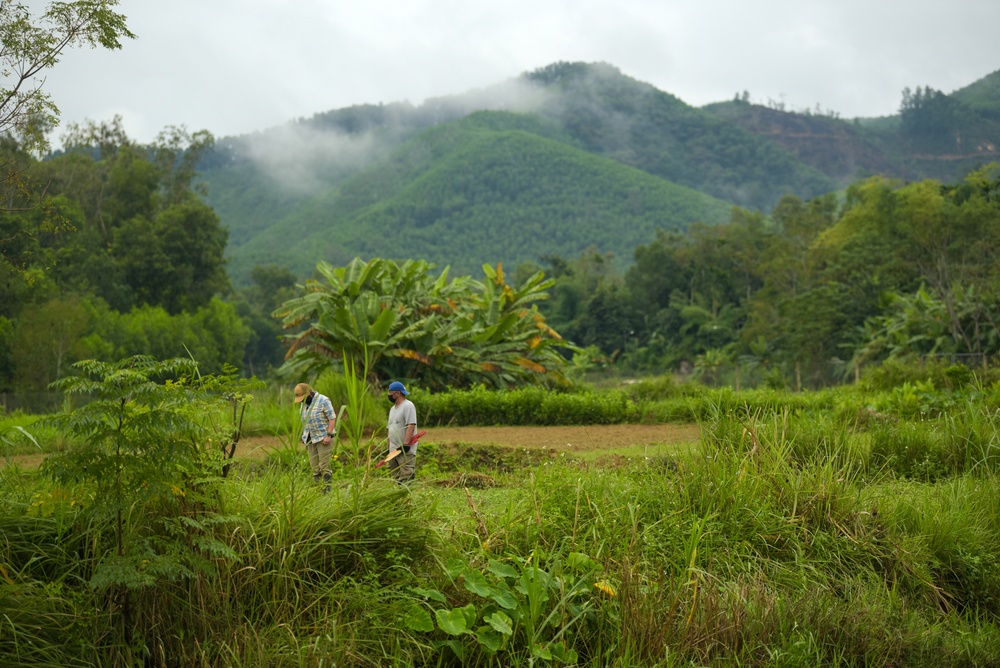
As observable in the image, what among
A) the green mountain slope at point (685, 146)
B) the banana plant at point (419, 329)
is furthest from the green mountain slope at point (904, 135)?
the banana plant at point (419, 329)

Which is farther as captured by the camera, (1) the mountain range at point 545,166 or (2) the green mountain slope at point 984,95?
(2) the green mountain slope at point 984,95

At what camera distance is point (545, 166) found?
119750 millimetres

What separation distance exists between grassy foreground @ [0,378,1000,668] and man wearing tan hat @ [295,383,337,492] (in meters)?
1.34

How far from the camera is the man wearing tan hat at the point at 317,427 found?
7684 mm

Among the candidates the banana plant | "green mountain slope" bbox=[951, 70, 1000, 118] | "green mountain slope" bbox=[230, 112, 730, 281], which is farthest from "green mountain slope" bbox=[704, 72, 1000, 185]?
the banana plant

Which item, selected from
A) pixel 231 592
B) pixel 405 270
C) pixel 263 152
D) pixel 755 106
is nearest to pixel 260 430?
pixel 405 270

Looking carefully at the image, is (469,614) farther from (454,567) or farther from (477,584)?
(454,567)

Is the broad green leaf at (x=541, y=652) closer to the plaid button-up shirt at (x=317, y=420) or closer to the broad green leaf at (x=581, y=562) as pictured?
the broad green leaf at (x=581, y=562)

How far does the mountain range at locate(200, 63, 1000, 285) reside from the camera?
103188 mm

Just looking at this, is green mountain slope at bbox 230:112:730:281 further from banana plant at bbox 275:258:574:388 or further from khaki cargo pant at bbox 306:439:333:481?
khaki cargo pant at bbox 306:439:333:481

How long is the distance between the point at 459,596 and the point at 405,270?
13.7 metres

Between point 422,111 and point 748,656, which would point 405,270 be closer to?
point 748,656

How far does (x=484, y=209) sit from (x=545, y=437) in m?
97.2

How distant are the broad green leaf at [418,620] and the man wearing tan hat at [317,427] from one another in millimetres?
2950
